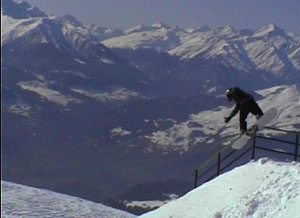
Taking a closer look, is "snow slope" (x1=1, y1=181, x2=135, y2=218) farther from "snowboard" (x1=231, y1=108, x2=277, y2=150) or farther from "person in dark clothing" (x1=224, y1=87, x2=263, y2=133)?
"snowboard" (x1=231, y1=108, x2=277, y2=150)

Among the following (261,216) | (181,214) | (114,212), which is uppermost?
(261,216)

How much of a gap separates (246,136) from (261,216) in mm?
4880

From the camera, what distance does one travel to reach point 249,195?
1525 cm

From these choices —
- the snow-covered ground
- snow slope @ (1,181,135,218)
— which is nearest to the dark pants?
the snow-covered ground

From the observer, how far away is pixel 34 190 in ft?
151

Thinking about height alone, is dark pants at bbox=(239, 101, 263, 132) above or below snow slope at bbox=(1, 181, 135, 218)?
above

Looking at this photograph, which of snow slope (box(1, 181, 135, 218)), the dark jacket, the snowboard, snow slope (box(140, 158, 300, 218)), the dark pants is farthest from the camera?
snow slope (box(1, 181, 135, 218))

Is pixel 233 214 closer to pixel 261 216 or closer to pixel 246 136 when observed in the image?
pixel 261 216

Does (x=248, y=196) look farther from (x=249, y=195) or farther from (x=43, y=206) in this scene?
(x=43, y=206)

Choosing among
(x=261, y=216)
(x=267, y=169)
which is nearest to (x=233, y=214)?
(x=261, y=216)

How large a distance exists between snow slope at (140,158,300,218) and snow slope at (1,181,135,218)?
792 inches

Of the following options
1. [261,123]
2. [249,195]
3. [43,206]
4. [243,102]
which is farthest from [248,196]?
[43,206]

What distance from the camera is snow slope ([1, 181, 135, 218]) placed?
3634 cm

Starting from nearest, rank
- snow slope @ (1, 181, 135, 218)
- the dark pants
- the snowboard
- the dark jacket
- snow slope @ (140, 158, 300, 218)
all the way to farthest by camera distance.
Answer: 1. snow slope @ (140, 158, 300, 218)
2. the snowboard
3. the dark jacket
4. the dark pants
5. snow slope @ (1, 181, 135, 218)
